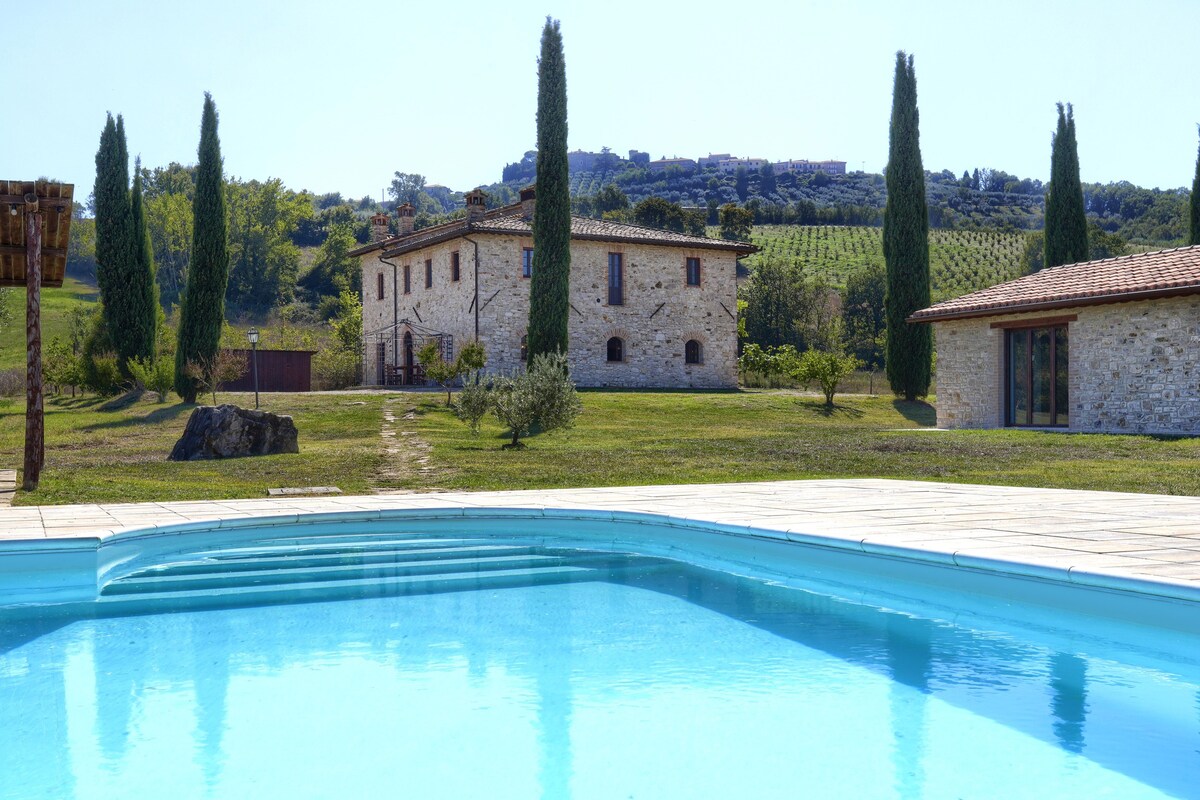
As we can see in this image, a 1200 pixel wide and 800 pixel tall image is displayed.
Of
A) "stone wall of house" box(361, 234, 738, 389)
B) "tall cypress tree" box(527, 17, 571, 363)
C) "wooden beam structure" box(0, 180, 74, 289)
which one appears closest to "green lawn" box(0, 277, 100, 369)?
"stone wall of house" box(361, 234, 738, 389)

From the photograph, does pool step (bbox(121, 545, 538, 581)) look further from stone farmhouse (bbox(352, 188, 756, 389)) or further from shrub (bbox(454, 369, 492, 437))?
stone farmhouse (bbox(352, 188, 756, 389))

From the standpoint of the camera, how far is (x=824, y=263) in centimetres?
6334

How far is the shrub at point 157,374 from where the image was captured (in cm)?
2388

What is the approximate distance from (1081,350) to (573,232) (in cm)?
1608

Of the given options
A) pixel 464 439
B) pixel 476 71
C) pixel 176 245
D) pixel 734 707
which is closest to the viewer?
pixel 734 707

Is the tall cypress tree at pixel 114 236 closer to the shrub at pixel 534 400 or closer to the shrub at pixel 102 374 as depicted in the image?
the shrub at pixel 102 374

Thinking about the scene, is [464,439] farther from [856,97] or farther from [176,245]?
[176,245]

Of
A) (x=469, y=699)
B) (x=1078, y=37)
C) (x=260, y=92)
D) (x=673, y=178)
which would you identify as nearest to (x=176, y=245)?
(x=260, y=92)

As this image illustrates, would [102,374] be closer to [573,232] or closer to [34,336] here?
[573,232]

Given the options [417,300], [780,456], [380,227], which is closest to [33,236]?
[780,456]

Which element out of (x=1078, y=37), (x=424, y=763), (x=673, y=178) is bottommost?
(x=424, y=763)

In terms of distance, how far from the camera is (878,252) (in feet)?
218

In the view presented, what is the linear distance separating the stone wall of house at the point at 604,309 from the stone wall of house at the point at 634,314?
0.03 metres

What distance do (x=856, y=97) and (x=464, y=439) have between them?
9.14m
